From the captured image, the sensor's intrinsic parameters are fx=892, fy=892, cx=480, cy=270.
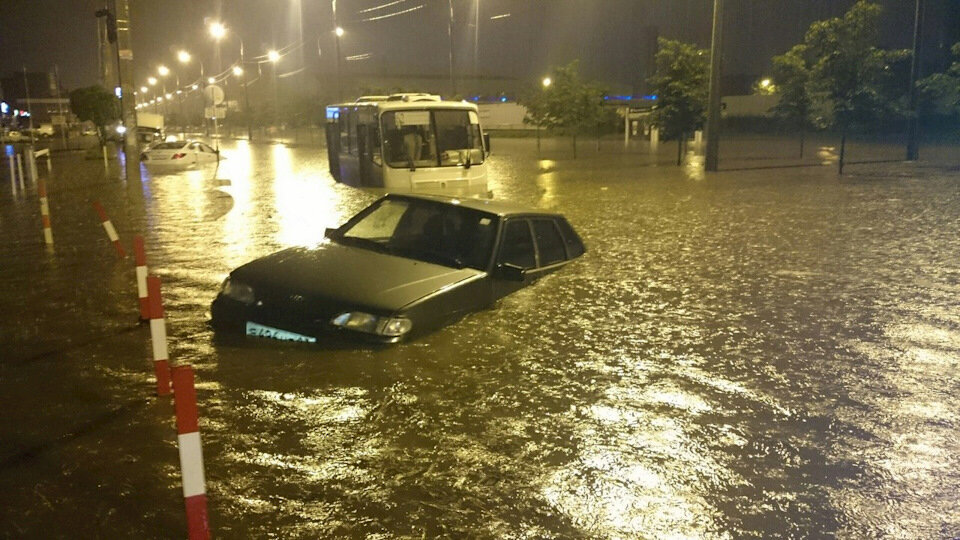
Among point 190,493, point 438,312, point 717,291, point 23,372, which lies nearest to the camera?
point 190,493

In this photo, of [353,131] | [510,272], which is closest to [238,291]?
[510,272]

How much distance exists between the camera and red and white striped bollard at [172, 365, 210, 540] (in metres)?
3.13

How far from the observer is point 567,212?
1908cm

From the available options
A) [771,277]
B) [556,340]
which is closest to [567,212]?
[771,277]

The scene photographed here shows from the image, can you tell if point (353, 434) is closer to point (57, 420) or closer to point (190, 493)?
point (57, 420)

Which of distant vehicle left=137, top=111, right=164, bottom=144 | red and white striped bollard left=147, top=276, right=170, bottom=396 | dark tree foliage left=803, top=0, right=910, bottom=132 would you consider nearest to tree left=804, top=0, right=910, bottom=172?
dark tree foliage left=803, top=0, right=910, bottom=132

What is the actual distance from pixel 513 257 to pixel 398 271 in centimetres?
136

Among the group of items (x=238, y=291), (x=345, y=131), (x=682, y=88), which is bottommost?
(x=238, y=291)

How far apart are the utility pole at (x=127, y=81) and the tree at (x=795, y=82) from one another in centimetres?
3223

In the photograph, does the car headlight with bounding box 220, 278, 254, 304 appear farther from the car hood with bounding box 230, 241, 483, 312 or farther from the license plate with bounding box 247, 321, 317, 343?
the license plate with bounding box 247, 321, 317, 343

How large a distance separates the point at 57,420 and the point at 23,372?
1.45m

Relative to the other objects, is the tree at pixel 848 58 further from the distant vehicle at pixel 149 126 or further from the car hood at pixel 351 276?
the distant vehicle at pixel 149 126

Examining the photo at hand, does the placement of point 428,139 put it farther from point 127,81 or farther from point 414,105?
Result: point 127,81

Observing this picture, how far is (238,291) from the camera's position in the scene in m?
7.86
